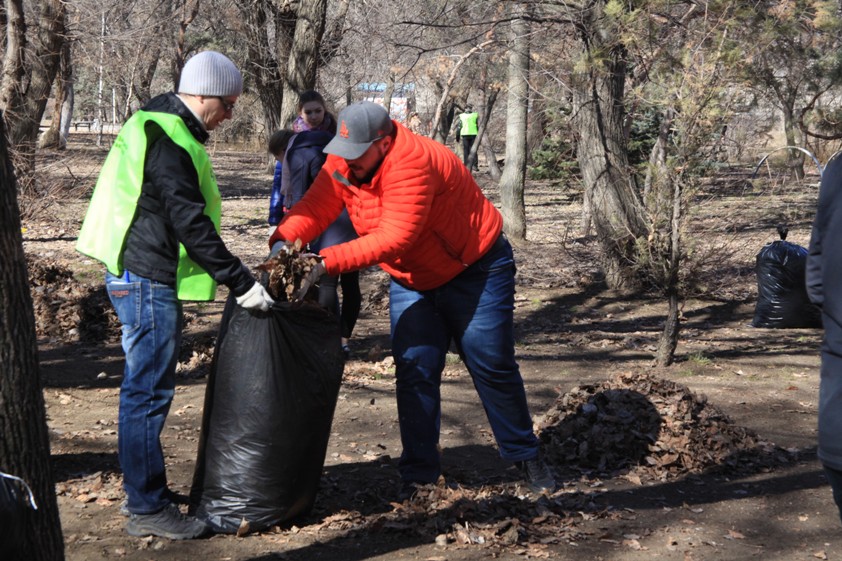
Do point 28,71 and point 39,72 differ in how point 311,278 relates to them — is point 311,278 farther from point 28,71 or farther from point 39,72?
point 39,72

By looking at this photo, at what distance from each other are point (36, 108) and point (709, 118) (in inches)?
315

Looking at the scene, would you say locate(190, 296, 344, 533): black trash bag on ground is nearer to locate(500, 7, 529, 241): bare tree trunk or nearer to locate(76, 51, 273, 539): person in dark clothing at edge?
locate(76, 51, 273, 539): person in dark clothing at edge

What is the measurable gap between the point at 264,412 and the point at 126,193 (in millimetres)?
947

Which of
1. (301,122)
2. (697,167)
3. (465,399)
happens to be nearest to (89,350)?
(301,122)

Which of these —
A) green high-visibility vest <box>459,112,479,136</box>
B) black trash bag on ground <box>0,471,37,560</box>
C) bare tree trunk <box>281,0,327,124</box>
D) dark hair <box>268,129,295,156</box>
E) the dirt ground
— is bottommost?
the dirt ground

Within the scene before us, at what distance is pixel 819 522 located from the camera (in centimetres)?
434

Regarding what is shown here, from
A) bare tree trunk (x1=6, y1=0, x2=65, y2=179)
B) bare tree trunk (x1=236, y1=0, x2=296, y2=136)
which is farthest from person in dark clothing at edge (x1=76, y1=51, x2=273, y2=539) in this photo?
bare tree trunk (x1=236, y1=0, x2=296, y2=136)

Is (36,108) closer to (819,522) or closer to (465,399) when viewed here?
(465,399)

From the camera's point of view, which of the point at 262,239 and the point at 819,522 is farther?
the point at 262,239

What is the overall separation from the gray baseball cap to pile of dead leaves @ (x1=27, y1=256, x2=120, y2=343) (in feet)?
14.9

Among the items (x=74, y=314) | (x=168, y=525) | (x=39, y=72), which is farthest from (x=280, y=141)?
(x=39, y=72)

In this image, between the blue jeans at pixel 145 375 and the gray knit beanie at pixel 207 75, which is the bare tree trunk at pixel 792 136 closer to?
the gray knit beanie at pixel 207 75

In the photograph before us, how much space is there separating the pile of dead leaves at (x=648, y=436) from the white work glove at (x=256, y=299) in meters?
2.04

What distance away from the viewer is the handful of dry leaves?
3.77 m
